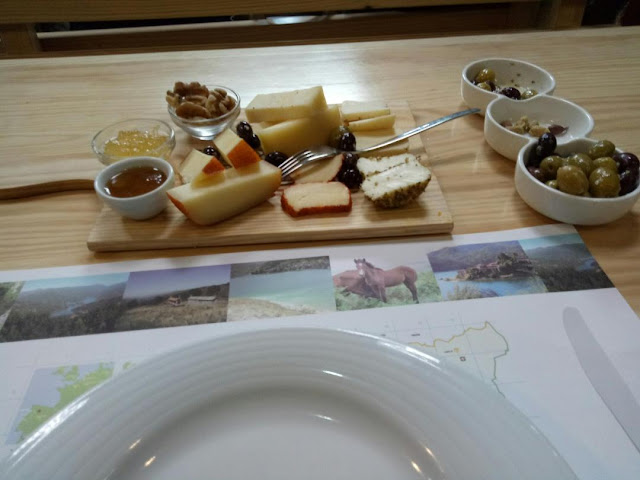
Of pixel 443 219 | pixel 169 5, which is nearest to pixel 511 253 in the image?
pixel 443 219

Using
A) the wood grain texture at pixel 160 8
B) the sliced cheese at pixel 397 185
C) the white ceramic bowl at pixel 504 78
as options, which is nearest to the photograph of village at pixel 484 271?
the sliced cheese at pixel 397 185

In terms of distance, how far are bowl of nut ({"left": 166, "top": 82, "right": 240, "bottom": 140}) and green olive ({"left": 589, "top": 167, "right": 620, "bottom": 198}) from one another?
0.76 meters

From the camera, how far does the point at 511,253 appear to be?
82 cm

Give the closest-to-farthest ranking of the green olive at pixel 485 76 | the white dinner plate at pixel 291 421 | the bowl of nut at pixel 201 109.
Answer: the white dinner plate at pixel 291 421 → the bowl of nut at pixel 201 109 → the green olive at pixel 485 76

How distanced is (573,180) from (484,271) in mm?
224

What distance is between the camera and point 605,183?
31.9 inches

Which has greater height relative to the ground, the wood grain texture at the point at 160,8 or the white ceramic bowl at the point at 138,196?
the white ceramic bowl at the point at 138,196

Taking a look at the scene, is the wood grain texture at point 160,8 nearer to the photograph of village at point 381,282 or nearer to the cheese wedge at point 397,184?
the cheese wedge at point 397,184

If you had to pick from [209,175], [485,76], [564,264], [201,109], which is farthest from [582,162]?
[201,109]

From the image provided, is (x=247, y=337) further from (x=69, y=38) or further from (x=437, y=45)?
(x=69, y=38)

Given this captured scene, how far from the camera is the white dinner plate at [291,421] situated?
478mm

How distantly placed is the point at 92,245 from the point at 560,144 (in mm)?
901

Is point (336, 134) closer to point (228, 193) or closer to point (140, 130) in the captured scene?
point (228, 193)

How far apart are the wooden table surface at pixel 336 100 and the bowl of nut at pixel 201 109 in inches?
2.7
